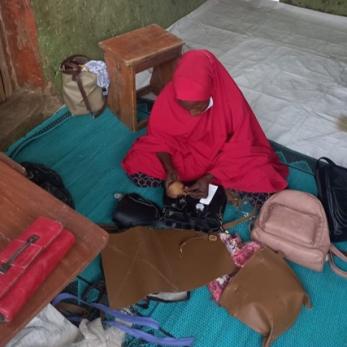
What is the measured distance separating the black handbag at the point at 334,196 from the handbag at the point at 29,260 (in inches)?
52.6

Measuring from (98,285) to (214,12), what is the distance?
2.93 metres

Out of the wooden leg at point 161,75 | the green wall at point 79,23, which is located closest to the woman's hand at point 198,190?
the wooden leg at point 161,75

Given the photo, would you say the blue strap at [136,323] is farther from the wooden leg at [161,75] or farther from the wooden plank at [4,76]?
the wooden leg at [161,75]

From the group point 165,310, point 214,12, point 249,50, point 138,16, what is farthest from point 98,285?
point 214,12

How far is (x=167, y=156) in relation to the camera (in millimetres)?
2025

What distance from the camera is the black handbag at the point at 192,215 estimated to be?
186 centimetres

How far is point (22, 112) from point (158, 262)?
131 centimetres

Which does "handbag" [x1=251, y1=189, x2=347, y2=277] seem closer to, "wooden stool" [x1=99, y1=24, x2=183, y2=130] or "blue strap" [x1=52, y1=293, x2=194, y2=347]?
"blue strap" [x1=52, y1=293, x2=194, y2=347]

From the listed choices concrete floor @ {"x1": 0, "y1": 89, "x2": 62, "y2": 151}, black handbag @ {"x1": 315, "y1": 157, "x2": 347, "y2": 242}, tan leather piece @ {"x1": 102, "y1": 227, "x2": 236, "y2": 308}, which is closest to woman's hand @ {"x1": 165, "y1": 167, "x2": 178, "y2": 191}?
tan leather piece @ {"x1": 102, "y1": 227, "x2": 236, "y2": 308}

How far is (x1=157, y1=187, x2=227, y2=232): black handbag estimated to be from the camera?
73.3 inches

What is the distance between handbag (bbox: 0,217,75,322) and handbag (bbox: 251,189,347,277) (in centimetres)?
113

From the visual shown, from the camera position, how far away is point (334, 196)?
6.03ft

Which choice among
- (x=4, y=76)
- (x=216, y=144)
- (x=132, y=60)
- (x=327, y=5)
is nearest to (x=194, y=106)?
(x=216, y=144)

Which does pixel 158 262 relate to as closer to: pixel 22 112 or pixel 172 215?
pixel 172 215
